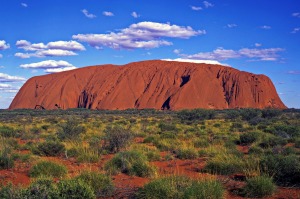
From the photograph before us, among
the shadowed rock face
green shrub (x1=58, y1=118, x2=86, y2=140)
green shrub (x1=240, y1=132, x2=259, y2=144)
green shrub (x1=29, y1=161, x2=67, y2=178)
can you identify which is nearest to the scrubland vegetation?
green shrub (x1=29, y1=161, x2=67, y2=178)

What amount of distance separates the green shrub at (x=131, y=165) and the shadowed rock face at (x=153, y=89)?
72686 millimetres

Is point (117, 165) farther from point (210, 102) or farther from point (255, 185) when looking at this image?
point (210, 102)

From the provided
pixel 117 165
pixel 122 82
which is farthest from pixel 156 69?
pixel 117 165

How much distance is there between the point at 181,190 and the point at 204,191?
562 mm

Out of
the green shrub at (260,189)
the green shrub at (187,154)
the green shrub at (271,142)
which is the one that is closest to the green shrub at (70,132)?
the green shrub at (187,154)

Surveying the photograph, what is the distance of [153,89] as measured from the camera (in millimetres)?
93000

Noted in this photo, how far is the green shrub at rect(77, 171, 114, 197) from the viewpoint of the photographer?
6.52m

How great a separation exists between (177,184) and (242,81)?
90.5 metres

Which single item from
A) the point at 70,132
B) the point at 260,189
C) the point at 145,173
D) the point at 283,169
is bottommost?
the point at 145,173

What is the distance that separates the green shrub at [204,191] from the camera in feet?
18.2

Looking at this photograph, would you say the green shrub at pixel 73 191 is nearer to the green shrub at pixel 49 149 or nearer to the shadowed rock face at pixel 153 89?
the green shrub at pixel 49 149

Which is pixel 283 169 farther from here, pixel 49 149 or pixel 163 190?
pixel 49 149

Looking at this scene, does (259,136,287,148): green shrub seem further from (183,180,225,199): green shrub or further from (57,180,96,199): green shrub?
(57,180,96,199): green shrub

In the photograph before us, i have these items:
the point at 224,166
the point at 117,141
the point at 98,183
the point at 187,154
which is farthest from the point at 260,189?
the point at 117,141
